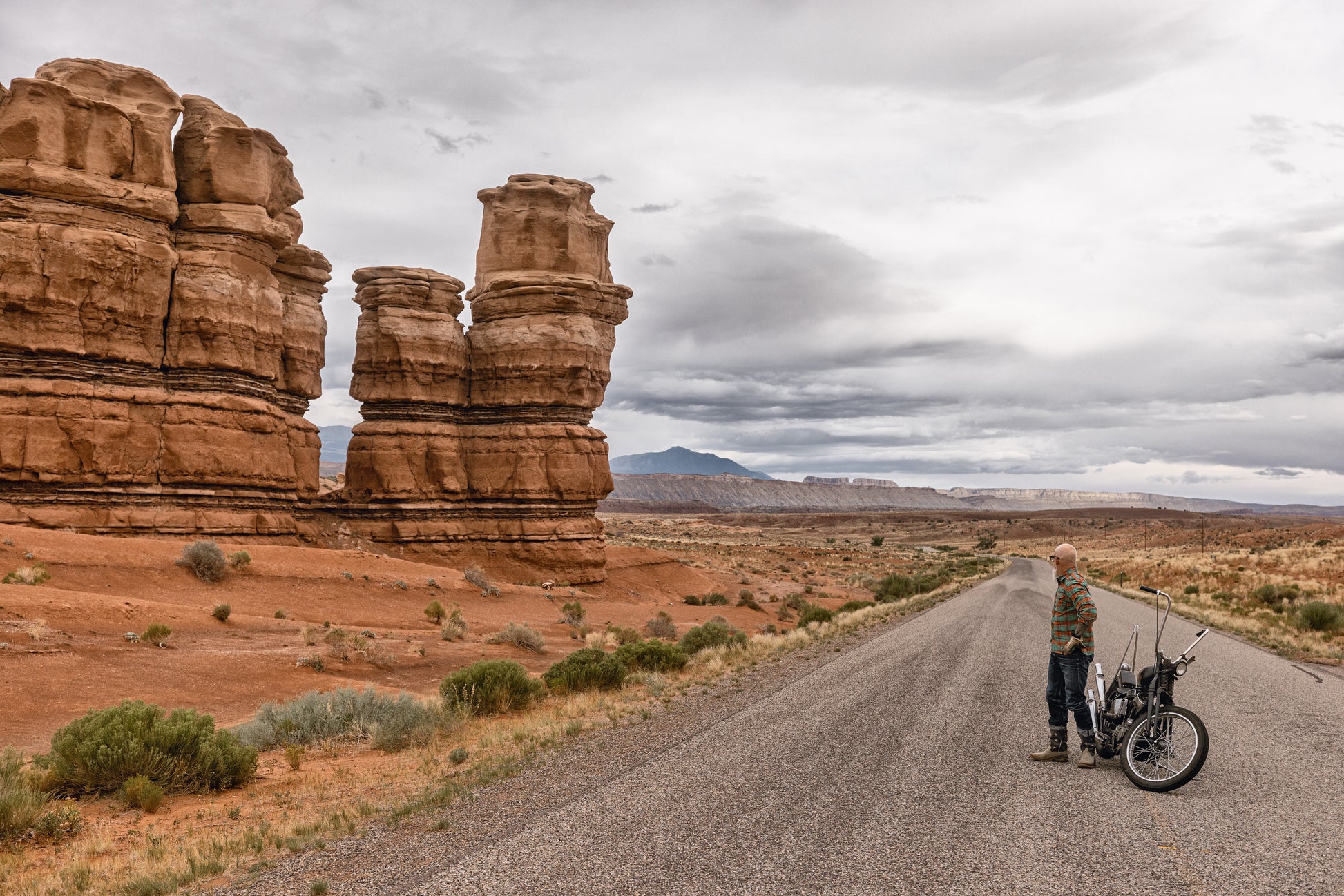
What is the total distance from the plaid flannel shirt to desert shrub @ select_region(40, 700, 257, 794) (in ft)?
32.0

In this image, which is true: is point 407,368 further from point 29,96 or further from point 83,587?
point 83,587

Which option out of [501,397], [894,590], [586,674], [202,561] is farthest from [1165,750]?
[894,590]

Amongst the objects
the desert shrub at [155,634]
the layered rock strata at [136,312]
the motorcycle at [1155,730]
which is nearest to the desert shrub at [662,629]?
the desert shrub at [155,634]

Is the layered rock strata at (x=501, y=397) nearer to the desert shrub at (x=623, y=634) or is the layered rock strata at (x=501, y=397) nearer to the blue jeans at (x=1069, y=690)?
the desert shrub at (x=623, y=634)

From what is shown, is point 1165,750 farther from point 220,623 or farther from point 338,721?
point 220,623

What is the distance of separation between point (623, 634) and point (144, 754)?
16.4 m

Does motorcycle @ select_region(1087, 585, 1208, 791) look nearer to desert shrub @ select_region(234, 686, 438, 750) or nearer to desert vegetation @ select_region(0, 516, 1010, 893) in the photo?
desert vegetation @ select_region(0, 516, 1010, 893)

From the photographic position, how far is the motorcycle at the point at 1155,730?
728cm

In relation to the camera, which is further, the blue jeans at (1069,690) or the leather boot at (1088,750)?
the blue jeans at (1069,690)

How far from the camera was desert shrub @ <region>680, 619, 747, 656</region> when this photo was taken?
20953 millimetres

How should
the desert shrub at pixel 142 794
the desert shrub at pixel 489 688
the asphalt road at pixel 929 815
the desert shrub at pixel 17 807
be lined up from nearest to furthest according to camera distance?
the asphalt road at pixel 929 815 → the desert shrub at pixel 17 807 → the desert shrub at pixel 142 794 → the desert shrub at pixel 489 688

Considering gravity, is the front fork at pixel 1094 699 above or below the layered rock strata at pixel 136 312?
below

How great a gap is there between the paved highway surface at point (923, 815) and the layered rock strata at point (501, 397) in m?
27.4

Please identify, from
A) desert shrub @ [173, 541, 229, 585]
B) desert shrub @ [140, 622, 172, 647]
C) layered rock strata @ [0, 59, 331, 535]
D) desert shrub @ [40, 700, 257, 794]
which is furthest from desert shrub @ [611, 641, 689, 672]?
layered rock strata @ [0, 59, 331, 535]
